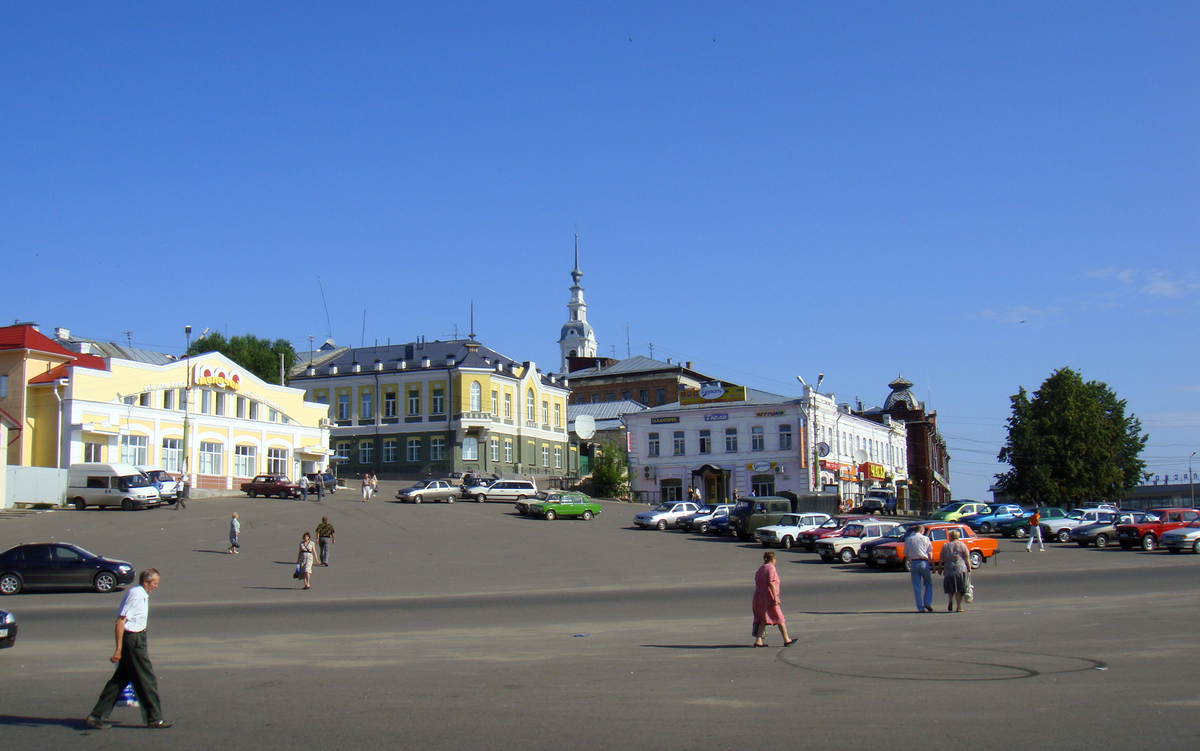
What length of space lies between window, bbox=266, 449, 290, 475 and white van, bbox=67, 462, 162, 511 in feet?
48.7

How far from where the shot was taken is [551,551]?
3612cm

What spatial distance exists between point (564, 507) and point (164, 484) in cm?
1918

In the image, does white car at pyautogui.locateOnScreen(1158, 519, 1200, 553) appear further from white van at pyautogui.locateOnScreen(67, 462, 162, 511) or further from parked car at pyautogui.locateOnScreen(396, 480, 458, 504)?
white van at pyautogui.locateOnScreen(67, 462, 162, 511)

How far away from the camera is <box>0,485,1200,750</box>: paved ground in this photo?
9180mm

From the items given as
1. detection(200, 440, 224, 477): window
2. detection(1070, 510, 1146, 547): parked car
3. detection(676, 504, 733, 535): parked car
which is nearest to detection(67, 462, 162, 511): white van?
detection(200, 440, 224, 477): window

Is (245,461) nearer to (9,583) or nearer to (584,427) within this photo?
(584,427)

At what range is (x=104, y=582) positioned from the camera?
2609cm

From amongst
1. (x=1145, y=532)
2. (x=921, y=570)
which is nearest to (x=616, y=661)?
(x=921, y=570)

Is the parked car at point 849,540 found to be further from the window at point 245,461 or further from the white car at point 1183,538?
the window at point 245,461

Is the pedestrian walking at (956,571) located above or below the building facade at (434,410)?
below

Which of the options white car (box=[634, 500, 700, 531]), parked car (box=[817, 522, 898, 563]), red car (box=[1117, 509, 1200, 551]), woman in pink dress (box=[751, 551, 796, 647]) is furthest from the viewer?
white car (box=[634, 500, 700, 531])

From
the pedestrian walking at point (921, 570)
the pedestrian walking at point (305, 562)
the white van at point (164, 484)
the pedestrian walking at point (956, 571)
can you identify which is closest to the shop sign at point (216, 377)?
the white van at point (164, 484)

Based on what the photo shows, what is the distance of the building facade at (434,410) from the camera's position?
244ft

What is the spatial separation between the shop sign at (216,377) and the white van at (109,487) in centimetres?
1054
